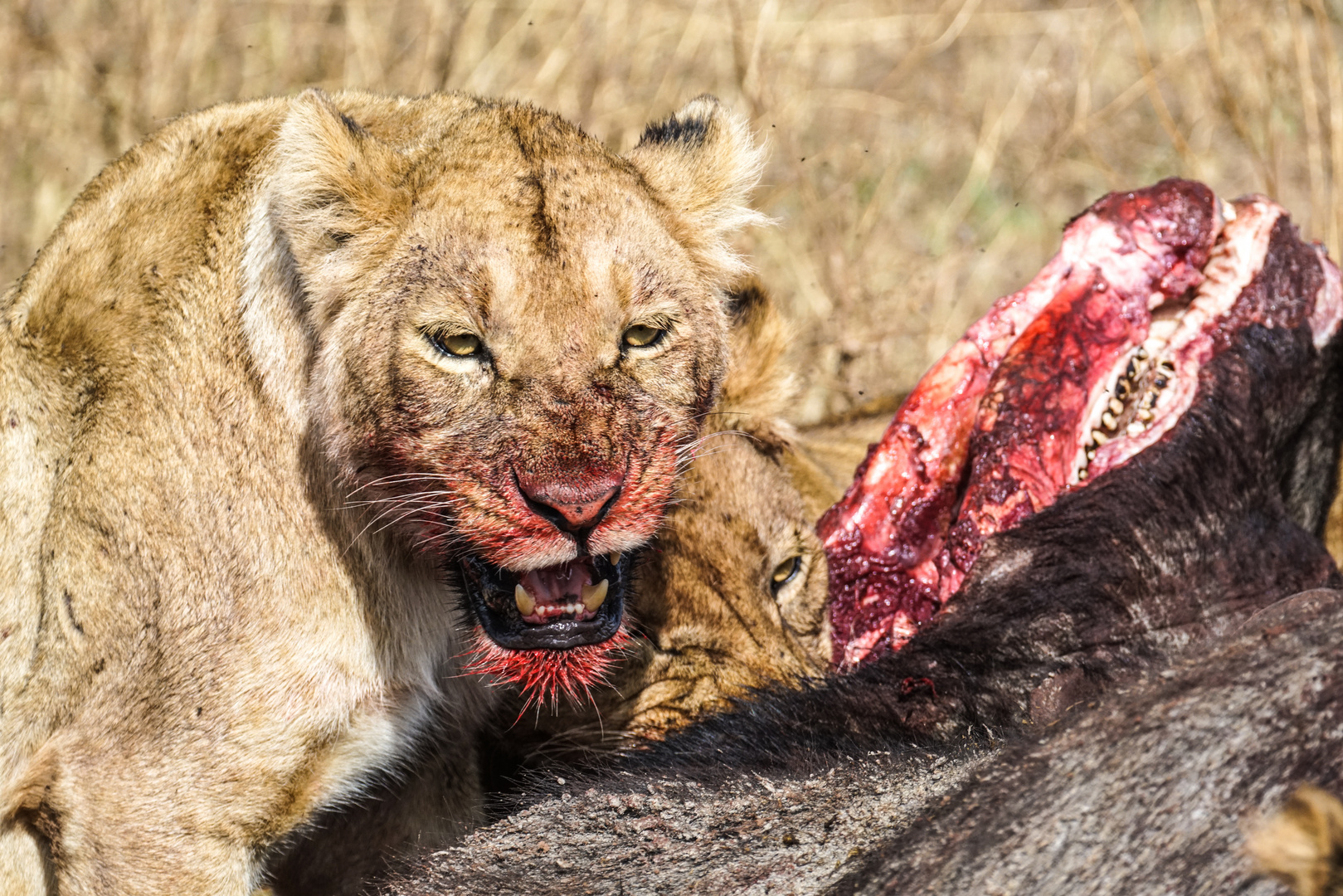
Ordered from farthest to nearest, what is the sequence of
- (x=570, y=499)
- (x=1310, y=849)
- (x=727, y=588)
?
(x=727, y=588) < (x=570, y=499) < (x=1310, y=849)

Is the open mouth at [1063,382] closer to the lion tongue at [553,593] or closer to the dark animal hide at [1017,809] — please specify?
the lion tongue at [553,593]

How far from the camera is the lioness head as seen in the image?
8.33 feet

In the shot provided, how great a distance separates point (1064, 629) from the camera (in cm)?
288

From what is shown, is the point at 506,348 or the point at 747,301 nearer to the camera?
the point at 506,348

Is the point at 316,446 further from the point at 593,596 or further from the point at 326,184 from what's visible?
the point at 593,596

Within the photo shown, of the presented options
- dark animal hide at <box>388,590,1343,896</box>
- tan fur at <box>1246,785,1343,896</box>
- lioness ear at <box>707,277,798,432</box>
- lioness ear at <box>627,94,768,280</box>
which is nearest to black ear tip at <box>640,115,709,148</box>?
lioness ear at <box>627,94,768,280</box>

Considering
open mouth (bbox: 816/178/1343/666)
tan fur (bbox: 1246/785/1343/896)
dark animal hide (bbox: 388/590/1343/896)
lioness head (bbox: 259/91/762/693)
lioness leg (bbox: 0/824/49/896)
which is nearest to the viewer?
A: tan fur (bbox: 1246/785/1343/896)

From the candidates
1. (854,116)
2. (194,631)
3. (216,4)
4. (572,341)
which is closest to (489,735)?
(194,631)

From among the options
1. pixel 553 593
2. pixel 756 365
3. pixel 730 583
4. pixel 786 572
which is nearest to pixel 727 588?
pixel 730 583

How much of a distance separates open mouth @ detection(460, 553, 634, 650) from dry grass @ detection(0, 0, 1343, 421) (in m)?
3.15

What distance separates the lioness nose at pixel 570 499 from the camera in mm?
2436

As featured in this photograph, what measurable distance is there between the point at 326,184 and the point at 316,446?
520 mm

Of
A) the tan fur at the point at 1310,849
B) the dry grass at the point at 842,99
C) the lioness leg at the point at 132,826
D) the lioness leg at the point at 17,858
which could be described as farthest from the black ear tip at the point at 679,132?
the dry grass at the point at 842,99

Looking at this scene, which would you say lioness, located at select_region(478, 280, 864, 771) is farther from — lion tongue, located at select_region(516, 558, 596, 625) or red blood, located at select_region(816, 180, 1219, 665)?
lion tongue, located at select_region(516, 558, 596, 625)
